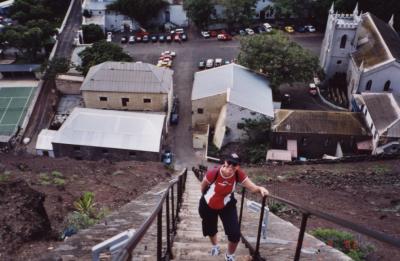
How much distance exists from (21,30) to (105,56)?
10315 mm

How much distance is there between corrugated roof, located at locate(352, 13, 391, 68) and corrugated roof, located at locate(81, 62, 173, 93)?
1455 cm

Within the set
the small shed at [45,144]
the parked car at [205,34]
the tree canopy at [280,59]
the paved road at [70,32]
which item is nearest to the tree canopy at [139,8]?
the paved road at [70,32]

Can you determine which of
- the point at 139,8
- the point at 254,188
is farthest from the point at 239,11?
the point at 254,188

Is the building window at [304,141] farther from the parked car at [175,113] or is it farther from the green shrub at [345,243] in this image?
the green shrub at [345,243]

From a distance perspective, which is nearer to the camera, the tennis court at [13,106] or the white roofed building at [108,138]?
the white roofed building at [108,138]

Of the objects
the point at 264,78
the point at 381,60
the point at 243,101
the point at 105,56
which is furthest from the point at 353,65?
the point at 105,56

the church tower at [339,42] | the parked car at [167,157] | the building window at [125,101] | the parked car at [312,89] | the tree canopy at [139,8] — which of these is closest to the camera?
the parked car at [167,157]

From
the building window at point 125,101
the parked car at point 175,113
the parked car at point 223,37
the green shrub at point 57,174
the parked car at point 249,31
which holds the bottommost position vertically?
the parked car at point 175,113

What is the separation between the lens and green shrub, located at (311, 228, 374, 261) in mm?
9518

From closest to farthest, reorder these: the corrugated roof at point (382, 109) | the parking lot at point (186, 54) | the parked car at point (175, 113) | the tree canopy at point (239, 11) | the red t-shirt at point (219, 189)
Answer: the red t-shirt at point (219, 189), the corrugated roof at point (382, 109), the parked car at point (175, 113), the parking lot at point (186, 54), the tree canopy at point (239, 11)

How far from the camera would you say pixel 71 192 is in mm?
13164

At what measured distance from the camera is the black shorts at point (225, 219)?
6387mm

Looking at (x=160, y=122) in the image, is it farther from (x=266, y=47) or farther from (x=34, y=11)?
(x=34, y=11)

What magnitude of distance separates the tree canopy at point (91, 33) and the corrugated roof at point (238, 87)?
15020 mm
